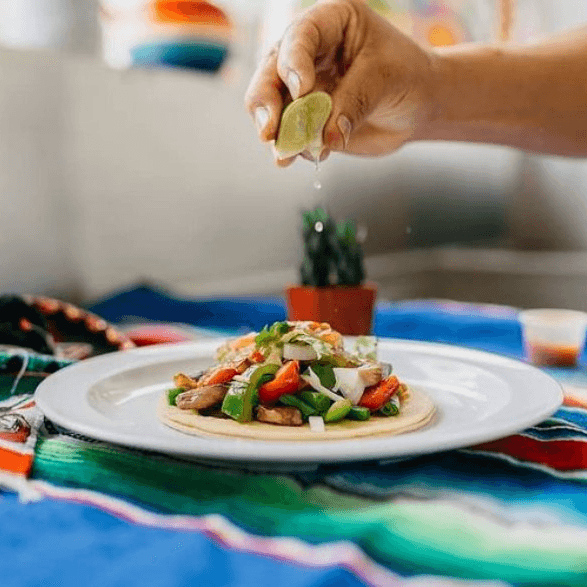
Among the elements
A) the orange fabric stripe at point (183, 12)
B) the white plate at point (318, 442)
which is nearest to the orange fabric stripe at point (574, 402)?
the white plate at point (318, 442)

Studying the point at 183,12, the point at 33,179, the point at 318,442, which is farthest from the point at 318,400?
the point at 183,12

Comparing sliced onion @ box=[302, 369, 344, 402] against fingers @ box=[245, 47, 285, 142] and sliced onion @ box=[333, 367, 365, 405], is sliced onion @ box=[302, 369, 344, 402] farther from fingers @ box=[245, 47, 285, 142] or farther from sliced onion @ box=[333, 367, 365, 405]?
fingers @ box=[245, 47, 285, 142]

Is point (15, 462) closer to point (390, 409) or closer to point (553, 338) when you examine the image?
point (390, 409)

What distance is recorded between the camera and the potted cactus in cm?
142

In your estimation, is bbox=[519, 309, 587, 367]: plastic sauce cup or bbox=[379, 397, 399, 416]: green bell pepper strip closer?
bbox=[379, 397, 399, 416]: green bell pepper strip

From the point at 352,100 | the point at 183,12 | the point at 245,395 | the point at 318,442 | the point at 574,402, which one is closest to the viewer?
the point at 318,442

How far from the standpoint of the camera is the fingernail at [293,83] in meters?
1.16

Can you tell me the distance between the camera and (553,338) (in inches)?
52.4

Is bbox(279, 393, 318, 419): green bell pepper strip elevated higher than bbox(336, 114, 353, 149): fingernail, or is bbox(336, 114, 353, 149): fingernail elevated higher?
bbox(336, 114, 353, 149): fingernail

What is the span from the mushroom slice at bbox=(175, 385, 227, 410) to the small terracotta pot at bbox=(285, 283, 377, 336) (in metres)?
0.52

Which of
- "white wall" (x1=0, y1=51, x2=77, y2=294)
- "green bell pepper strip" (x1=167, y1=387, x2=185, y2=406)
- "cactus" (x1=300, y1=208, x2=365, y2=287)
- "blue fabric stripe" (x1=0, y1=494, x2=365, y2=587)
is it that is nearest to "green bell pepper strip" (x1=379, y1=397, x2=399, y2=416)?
"green bell pepper strip" (x1=167, y1=387, x2=185, y2=406)

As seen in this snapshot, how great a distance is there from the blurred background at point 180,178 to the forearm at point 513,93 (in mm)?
837

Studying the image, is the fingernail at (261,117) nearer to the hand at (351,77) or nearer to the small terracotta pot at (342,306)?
the hand at (351,77)

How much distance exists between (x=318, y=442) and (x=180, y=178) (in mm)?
1643
